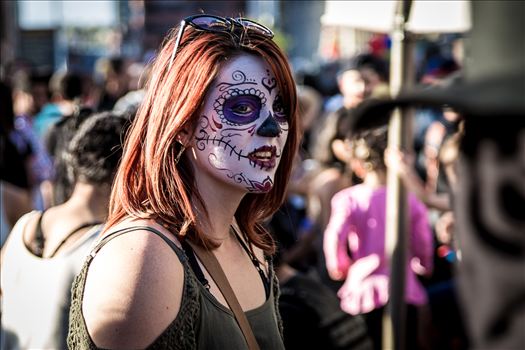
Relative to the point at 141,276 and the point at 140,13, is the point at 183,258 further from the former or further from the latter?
the point at 140,13

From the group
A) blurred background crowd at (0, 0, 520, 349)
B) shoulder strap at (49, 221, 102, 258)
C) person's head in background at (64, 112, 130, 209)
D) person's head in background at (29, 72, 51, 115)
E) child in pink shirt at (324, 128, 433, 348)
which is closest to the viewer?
shoulder strap at (49, 221, 102, 258)

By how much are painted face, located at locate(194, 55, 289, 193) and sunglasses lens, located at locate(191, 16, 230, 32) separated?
0.10 meters

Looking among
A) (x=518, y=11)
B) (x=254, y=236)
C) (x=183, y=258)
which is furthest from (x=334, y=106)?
(x=518, y=11)

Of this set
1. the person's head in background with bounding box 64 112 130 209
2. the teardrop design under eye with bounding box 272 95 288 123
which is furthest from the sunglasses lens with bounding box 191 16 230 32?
the person's head in background with bounding box 64 112 130 209

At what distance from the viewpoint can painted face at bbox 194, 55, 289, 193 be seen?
7.66ft

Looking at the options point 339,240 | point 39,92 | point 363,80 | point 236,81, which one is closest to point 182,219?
point 236,81

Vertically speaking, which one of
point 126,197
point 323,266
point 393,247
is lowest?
point 323,266

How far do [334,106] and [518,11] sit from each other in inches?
281

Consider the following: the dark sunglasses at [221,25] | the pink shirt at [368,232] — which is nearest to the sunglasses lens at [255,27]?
the dark sunglasses at [221,25]

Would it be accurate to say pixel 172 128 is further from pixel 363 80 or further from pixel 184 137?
pixel 363 80

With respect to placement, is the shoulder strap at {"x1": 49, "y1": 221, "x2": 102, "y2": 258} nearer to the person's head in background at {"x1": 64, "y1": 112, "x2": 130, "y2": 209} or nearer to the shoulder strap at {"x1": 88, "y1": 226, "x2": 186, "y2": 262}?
the person's head in background at {"x1": 64, "y1": 112, "x2": 130, "y2": 209}

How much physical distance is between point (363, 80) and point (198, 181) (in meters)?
4.18

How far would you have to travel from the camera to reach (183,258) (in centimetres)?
213

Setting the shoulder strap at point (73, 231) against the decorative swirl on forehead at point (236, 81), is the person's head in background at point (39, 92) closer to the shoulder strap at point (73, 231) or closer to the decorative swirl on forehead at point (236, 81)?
the shoulder strap at point (73, 231)
